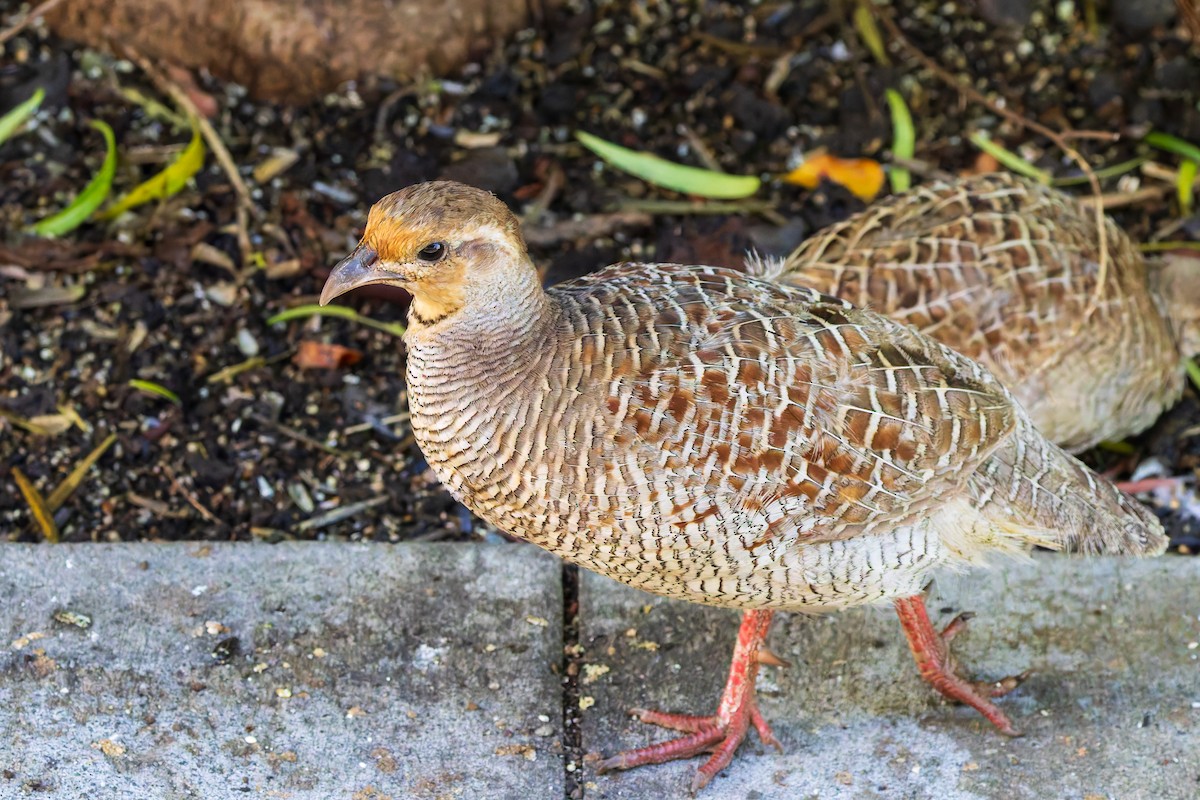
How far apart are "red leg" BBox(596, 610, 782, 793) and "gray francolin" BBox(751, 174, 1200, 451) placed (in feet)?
3.38

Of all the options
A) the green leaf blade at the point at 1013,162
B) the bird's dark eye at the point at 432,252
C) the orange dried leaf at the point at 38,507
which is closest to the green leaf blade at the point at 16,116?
the orange dried leaf at the point at 38,507

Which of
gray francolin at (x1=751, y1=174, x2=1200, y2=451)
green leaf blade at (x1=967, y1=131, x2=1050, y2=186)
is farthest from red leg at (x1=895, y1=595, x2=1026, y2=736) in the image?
green leaf blade at (x1=967, y1=131, x2=1050, y2=186)

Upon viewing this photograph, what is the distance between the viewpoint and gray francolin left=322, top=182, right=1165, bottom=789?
3176 mm

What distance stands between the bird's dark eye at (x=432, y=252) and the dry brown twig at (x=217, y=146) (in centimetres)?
207

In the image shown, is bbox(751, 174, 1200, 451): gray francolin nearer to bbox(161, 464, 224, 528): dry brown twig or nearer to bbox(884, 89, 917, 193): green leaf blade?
bbox(884, 89, 917, 193): green leaf blade

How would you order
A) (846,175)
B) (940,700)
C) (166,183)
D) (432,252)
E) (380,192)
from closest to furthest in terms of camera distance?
(432,252)
(940,700)
(166,183)
(380,192)
(846,175)

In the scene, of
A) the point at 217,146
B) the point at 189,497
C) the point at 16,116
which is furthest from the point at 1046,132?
the point at 16,116

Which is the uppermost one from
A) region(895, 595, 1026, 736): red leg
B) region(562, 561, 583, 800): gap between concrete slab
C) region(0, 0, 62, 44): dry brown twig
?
region(0, 0, 62, 44): dry brown twig

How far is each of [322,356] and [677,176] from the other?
1.39 m

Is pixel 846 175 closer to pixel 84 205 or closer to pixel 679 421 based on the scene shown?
pixel 679 421

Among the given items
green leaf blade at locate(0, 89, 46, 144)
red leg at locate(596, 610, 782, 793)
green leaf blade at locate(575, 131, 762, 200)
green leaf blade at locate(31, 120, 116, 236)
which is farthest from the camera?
green leaf blade at locate(575, 131, 762, 200)

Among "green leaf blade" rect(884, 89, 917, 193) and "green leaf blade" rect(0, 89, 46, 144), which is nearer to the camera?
"green leaf blade" rect(0, 89, 46, 144)

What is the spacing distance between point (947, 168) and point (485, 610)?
8.46 feet

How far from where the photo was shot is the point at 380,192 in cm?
520
